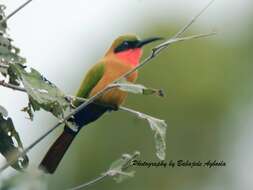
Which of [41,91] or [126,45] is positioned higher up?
[41,91]

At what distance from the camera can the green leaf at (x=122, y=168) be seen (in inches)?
116

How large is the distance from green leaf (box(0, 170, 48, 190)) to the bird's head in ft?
5.05

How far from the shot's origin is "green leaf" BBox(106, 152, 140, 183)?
2946mm

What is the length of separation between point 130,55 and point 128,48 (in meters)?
0.02

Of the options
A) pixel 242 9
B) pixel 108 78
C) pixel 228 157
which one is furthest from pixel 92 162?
pixel 108 78

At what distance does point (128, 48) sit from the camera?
12.6 ft

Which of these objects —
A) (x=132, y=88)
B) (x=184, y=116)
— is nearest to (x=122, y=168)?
(x=132, y=88)

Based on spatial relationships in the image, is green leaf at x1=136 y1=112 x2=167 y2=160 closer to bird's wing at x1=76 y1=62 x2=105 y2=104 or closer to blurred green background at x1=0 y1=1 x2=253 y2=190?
bird's wing at x1=76 y1=62 x2=105 y2=104

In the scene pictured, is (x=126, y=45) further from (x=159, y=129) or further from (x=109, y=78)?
(x=159, y=129)

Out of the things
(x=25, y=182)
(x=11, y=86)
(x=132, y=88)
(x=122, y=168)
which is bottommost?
(x=122, y=168)

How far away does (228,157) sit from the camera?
18484 millimetres

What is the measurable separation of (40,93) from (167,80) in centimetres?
1627

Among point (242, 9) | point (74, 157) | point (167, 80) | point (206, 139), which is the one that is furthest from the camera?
point (242, 9)

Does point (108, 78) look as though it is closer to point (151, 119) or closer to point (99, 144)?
point (151, 119)
